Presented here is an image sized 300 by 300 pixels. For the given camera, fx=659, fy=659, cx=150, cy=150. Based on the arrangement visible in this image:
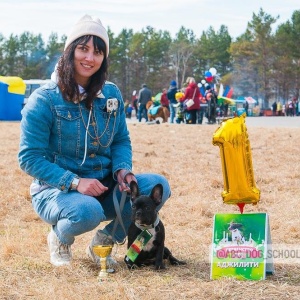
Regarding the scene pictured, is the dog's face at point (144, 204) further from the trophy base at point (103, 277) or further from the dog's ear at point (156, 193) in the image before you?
the trophy base at point (103, 277)

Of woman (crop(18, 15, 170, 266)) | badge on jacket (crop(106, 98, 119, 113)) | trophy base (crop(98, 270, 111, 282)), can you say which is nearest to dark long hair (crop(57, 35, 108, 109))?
woman (crop(18, 15, 170, 266))

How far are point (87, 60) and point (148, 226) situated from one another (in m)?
0.99

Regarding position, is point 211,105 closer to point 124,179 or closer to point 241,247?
point 124,179

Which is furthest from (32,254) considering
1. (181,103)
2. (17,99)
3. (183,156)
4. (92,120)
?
(17,99)

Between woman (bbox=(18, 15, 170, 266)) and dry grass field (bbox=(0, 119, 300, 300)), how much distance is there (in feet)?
0.94

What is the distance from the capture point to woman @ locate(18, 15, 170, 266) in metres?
3.58

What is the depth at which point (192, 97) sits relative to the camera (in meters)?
18.8

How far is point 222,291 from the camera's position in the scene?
10.4 feet

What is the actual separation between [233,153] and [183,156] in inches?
232

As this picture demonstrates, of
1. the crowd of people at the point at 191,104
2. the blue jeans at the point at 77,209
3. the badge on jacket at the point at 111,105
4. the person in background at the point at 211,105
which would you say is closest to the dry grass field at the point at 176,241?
the blue jeans at the point at 77,209

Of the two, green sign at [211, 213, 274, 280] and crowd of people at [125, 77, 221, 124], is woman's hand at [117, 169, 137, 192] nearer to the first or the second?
green sign at [211, 213, 274, 280]

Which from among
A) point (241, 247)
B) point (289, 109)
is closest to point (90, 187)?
point (241, 247)

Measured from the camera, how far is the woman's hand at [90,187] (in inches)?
141

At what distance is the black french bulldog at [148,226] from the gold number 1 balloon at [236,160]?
0.42m
